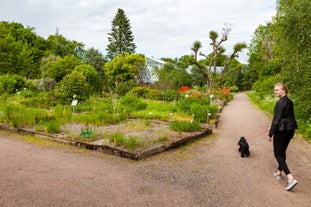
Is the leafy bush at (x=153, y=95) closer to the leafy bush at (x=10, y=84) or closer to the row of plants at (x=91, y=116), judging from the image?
the row of plants at (x=91, y=116)

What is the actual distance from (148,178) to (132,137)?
1634mm

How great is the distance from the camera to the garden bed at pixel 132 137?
542 cm

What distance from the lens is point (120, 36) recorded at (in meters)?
45.3

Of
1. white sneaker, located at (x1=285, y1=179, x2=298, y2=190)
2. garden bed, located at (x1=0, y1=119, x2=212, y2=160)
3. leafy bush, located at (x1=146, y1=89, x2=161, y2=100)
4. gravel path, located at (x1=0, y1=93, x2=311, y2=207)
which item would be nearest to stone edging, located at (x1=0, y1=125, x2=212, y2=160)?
garden bed, located at (x1=0, y1=119, x2=212, y2=160)

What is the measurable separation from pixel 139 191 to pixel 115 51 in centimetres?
4369

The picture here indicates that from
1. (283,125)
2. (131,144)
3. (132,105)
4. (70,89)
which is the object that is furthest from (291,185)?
(70,89)

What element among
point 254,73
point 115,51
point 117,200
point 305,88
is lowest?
point 117,200

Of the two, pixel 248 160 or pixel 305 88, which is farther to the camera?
pixel 305 88

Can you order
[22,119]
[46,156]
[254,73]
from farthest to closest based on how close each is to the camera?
[254,73], [22,119], [46,156]

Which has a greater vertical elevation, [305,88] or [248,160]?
[305,88]

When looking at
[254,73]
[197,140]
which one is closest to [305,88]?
[197,140]

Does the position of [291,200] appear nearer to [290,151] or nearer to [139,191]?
[139,191]

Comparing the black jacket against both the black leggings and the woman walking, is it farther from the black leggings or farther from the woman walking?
the black leggings

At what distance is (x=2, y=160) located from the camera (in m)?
4.92
